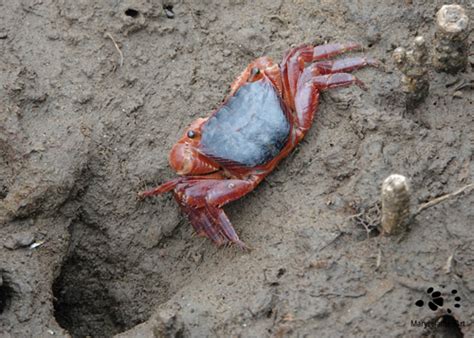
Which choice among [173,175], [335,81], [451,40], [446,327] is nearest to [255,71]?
[335,81]

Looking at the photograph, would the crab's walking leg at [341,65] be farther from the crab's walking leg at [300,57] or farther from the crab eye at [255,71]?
the crab eye at [255,71]

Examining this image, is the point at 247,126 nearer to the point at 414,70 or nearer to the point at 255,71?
the point at 255,71

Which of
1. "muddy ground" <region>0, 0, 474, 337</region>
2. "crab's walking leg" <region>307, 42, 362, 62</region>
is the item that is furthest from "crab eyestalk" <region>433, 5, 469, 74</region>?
"crab's walking leg" <region>307, 42, 362, 62</region>

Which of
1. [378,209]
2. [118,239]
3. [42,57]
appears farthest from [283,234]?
[42,57]

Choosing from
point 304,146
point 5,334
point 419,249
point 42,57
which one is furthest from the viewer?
point 42,57

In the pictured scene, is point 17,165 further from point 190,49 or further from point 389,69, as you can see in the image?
point 389,69
